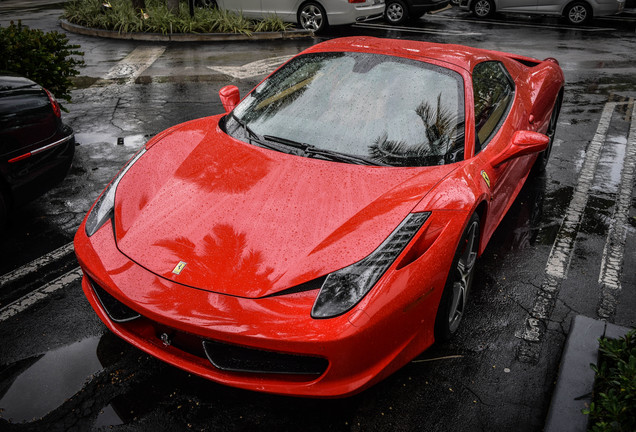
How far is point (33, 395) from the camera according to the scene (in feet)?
8.52

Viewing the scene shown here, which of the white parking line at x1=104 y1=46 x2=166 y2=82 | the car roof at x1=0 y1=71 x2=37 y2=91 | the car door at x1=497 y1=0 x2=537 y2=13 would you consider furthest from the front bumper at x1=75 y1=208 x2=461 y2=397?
the car door at x1=497 y1=0 x2=537 y2=13

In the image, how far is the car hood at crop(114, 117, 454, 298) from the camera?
92.7 inches

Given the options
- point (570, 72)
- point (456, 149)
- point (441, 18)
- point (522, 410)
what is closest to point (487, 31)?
point (441, 18)

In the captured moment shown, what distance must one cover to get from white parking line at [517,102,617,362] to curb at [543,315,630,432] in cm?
24

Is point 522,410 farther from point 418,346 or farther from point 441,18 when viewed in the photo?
point 441,18

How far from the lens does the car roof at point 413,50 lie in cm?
353

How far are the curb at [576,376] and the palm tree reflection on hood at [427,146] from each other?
1.13 metres

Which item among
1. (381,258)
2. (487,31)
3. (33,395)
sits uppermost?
(487,31)

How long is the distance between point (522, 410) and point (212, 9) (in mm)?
12712

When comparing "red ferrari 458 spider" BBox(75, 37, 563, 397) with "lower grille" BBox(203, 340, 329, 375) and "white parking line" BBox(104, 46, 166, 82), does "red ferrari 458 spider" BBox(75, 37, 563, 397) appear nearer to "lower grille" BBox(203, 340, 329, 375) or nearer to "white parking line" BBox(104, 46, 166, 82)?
"lower grille" BBox(203, 340, 329, 375)

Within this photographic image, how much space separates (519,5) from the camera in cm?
1489

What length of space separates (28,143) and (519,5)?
566 inches

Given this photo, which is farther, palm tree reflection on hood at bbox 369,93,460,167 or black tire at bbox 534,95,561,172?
black tire at bbox 534,95,561,172

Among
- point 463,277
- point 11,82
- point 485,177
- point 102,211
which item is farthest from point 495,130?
point 11,82
